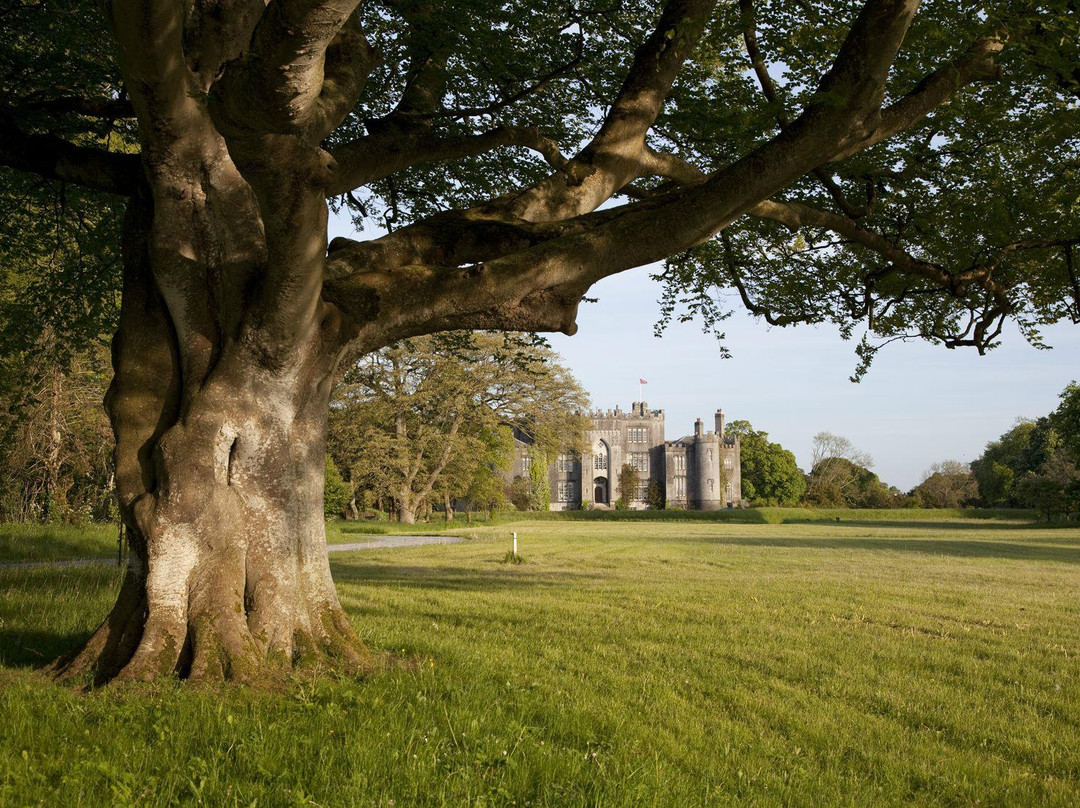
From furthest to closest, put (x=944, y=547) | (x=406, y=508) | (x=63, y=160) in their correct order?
(x=406, y=508), (x=944, y=547), (x=63, y=160)

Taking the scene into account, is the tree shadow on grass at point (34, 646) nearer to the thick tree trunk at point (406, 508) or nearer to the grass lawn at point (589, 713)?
the grass lawn at point (589, 713)

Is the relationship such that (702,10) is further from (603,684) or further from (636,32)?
(603,684)

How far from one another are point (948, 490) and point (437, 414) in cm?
6013

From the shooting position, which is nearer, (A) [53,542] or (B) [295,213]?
(B) [295,213]

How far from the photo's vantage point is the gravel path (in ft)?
44.2

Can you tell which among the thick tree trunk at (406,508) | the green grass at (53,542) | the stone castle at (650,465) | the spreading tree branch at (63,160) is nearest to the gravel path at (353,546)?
the green grass at (53,542)

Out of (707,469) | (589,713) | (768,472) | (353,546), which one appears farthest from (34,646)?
(768,472)

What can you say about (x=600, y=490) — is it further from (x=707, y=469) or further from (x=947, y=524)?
(x=947, y=524)

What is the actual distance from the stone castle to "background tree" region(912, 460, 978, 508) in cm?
1996

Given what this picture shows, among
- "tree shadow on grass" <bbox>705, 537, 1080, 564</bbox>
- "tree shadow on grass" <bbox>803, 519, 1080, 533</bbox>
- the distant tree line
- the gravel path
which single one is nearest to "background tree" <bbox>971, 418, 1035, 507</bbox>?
the distant tree line

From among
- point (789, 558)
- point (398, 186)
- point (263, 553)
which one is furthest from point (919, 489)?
point (263, 553)

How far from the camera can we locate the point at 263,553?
5734 mm

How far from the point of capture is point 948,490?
77750mm

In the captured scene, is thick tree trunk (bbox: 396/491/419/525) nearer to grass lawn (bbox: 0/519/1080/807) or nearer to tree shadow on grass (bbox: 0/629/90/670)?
grass lawn (bbox: 0/519/1080/807)
